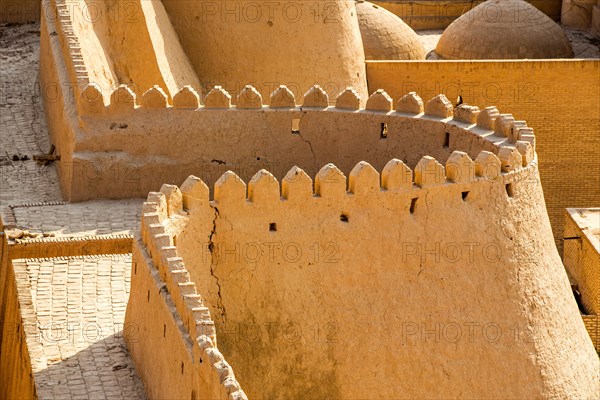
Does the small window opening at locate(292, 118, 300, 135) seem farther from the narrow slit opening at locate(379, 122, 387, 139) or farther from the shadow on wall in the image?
the shadow on wall

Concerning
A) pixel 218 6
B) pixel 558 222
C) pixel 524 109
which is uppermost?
pixel 218 6

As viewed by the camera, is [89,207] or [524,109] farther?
[524,109]

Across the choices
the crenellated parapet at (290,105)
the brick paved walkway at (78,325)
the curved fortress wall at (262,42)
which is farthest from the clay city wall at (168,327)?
the curved fortress wall at (262,42)

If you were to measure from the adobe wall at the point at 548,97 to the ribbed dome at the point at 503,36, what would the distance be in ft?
3.95

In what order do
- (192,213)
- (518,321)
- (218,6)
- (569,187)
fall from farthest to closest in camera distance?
(569,187) → (218,6) → (518,321) → (192,213)

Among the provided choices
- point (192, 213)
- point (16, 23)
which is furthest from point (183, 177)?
point (16, 23)

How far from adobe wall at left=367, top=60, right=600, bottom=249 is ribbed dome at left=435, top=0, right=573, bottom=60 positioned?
1203mm

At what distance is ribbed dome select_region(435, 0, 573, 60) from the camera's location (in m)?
35.1

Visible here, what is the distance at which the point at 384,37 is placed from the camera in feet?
113

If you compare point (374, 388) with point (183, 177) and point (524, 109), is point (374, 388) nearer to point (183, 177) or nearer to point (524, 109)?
point (183, 177)

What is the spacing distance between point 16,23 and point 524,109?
892 centimetres

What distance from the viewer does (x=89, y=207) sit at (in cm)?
2419

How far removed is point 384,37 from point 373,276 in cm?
1403

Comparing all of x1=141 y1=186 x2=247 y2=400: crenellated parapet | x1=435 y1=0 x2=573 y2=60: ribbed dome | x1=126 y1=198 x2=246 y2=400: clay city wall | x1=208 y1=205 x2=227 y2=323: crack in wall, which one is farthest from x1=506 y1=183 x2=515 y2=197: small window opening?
x1=435 y1=0 x2=573 y2=60: ribbed dome
